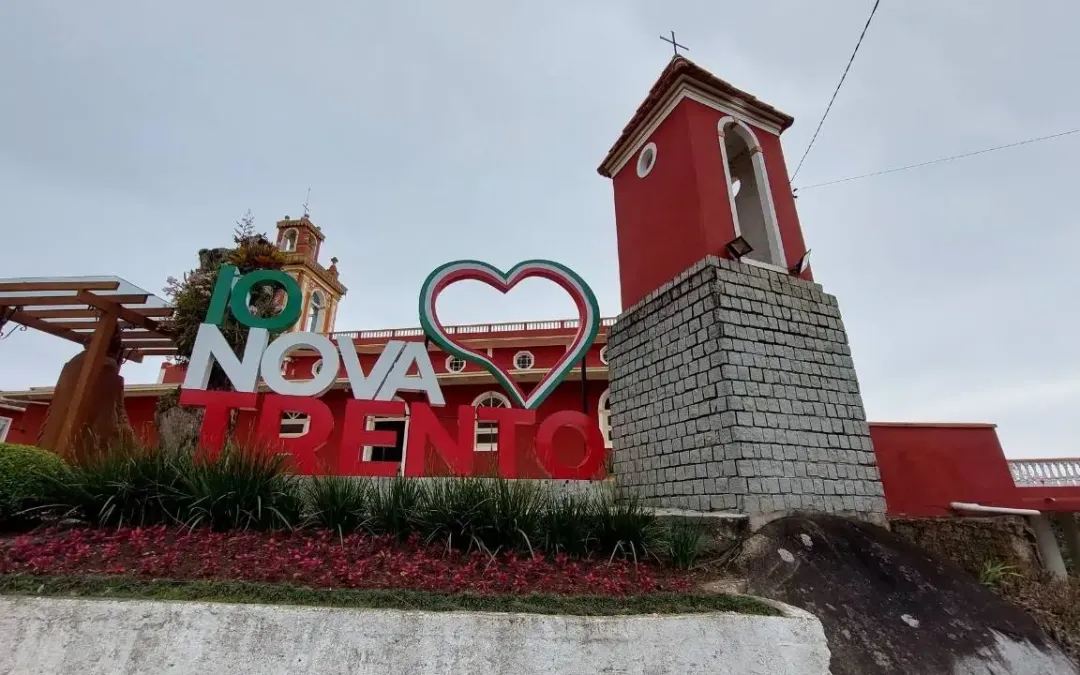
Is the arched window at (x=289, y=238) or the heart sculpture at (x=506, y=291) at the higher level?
the arched window at (x=289, y=238)

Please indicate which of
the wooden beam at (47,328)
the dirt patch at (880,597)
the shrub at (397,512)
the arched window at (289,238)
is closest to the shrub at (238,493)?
the shrub at (397,512)

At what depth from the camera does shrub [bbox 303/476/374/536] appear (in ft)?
20.8

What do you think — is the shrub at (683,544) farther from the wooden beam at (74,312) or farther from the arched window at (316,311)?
the arched window at (316,311)

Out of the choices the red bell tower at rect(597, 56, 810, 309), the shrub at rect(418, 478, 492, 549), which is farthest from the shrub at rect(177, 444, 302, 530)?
the red bell tower at rect(597, 56, 810, 309)

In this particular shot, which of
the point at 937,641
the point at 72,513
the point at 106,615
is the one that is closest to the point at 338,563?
the point at 106,615

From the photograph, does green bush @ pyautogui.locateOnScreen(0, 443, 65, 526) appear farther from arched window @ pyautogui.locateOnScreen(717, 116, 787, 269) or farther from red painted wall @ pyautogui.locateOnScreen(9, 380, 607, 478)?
arched window @ pyautogui.locateOnScreen(717, 116, 787, 269)

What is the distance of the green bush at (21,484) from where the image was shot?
626 centimetres

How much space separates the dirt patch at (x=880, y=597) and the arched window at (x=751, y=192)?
4718mm

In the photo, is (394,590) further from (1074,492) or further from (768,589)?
(1074,492)

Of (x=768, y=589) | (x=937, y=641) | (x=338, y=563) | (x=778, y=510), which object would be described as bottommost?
(x=937, y=641)

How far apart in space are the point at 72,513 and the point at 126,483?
0.69m

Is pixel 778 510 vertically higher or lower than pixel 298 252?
lower

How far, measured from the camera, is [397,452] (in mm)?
18922

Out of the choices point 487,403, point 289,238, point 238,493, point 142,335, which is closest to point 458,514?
point 238,493
